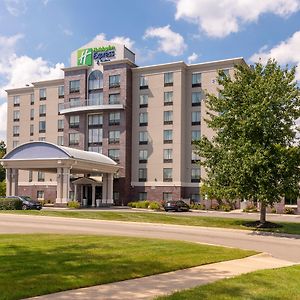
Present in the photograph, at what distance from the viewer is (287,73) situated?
26.8 metres

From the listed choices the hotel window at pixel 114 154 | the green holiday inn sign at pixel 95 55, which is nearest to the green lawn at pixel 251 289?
the hotel window at pixel 114 154

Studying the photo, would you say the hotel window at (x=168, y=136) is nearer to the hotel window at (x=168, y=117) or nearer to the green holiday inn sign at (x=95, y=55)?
the hotel window at (x=168, y=117)

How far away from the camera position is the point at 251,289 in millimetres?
8789

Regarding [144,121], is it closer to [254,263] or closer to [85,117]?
[85,117]

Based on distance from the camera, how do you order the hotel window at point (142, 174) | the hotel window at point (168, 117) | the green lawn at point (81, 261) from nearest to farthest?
1. the green lawn at point (81, 261)
2. the hotel window at point (168, 117)
3. the hotel window at point (142, 174)

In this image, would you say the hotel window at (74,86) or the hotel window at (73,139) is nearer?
the hotel window at (73,139)

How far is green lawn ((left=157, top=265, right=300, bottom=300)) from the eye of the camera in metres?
8.04

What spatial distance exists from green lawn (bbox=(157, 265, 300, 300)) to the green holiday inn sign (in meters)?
53.2

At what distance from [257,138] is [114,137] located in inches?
1414

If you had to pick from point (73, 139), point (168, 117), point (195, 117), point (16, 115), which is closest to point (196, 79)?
point (195, 117)

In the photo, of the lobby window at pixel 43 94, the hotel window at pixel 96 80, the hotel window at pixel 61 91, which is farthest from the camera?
the lobby window at pixel 43 94

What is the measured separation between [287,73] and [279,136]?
12.6 feet

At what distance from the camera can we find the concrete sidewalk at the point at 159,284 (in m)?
8.19

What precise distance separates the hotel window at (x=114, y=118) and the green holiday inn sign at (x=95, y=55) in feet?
24.8
